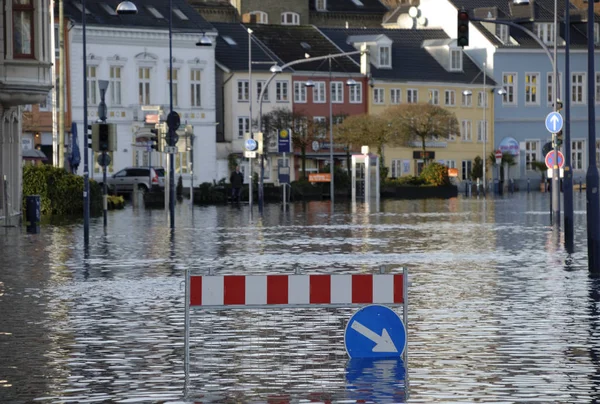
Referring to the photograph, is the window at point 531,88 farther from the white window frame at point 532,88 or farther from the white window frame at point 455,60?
the white window frame at point 455,60

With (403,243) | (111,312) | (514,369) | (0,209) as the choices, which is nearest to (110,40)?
(0,209)

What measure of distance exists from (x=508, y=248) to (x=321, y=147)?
2874 inches

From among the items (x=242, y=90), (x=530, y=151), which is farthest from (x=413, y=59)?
(x=242, y=90)

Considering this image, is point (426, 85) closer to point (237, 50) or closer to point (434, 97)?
point (434, 97)

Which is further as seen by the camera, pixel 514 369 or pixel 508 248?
pixel 508 248

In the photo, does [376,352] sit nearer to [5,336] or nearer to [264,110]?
[5,336]

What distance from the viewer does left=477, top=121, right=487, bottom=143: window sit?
4678 inches

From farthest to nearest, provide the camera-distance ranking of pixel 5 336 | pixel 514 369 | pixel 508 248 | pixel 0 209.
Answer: pixel 0 209 → pixel 508 248 → pixel 5 336 → pixel 514 369

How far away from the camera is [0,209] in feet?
156

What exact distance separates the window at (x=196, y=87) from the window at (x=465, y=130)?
80.1 feet

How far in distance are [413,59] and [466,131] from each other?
6.99 metres

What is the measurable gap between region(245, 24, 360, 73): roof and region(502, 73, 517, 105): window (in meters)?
13.9

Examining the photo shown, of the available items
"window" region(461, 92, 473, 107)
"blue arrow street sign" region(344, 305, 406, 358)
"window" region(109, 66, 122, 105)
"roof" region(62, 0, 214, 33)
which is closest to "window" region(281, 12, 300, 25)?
"window" region(461, 92, 473, 107)

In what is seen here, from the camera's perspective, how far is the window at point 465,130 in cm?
11938
